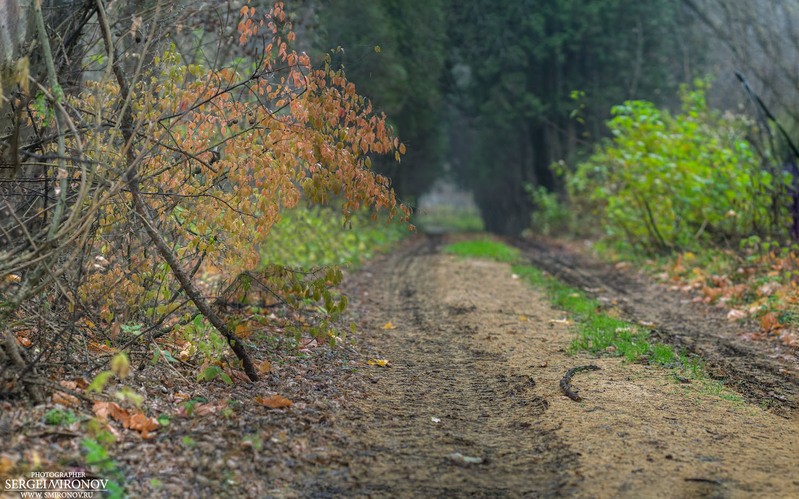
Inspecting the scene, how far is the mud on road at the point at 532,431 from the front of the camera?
166 inches

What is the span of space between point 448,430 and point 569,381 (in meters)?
1.53

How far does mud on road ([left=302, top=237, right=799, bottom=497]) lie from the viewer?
4.22 metres

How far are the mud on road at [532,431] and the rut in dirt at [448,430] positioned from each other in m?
0.01

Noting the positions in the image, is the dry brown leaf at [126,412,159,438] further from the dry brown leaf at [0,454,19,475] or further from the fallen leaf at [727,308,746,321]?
the fallen leaf at [727,308,746,321]

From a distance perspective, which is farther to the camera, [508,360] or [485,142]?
[485,142]

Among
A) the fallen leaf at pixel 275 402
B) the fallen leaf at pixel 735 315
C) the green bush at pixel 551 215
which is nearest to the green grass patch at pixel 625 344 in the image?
the fallen leaf at pixel 735 315

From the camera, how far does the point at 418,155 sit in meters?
31.2

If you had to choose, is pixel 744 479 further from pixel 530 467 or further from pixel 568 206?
A: pixel 568 206

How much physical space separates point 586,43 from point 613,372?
22260mm

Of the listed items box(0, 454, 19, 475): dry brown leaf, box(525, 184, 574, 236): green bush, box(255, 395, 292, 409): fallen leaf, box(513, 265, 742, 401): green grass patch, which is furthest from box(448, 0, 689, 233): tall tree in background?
box(0, 454, 19, 475): dry brown leaf

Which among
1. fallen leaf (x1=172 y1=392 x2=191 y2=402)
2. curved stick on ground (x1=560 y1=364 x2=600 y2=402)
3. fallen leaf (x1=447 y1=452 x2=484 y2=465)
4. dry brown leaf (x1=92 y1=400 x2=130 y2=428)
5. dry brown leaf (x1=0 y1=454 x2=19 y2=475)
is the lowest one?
curved stick on ground (x1=560 y1=364 x2=600 y2=402)

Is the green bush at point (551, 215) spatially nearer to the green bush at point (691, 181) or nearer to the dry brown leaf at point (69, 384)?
the green bush at point (691, 181)

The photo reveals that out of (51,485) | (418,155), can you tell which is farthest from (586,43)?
(51,485)

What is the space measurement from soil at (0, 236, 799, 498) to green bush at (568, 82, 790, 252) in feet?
17.3
